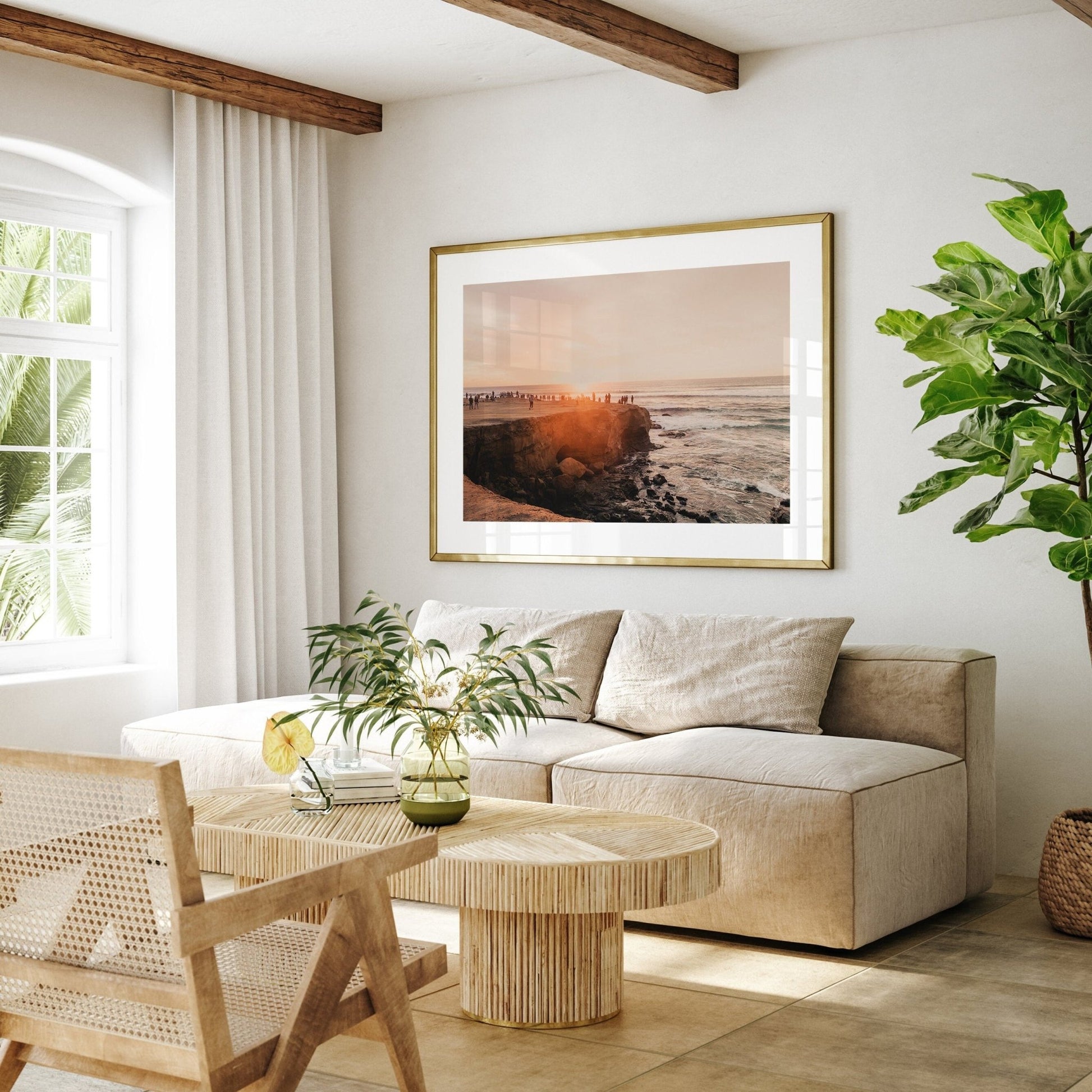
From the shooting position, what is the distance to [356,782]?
Answer: 367 centimetres

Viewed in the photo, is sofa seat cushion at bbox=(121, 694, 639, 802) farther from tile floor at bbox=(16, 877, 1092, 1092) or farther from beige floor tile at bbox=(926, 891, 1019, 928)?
beige floor tile at bbox=(926, 891, 1019, 928)

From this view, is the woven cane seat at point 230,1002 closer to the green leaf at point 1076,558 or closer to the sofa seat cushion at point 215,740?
the sofa seat cushion at point 215,740

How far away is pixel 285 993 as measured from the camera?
95.3 inches

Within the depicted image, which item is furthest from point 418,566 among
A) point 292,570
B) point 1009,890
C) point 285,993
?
point 285,993

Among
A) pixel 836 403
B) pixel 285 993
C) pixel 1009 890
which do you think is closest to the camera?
pixel 285 993

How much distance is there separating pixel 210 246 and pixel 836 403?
2.35 meters

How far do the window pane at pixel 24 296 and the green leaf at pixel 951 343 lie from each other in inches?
122

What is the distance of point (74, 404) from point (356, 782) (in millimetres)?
2468

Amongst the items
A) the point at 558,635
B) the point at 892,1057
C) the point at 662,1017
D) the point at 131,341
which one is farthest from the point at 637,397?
the point at 892,1057

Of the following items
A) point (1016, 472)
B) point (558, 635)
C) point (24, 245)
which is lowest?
point (558, 635)

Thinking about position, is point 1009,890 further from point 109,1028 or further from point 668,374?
point 109,1028

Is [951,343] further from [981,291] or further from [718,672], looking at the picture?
[718,672]

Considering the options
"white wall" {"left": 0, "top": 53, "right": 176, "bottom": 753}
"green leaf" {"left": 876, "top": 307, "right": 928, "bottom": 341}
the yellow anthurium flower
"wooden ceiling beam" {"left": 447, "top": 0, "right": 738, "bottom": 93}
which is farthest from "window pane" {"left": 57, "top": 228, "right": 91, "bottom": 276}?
"green leaf" {"left": 876, "top": 307, "right": 928, "bottom": 341}

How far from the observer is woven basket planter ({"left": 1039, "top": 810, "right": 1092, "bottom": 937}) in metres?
3.96
